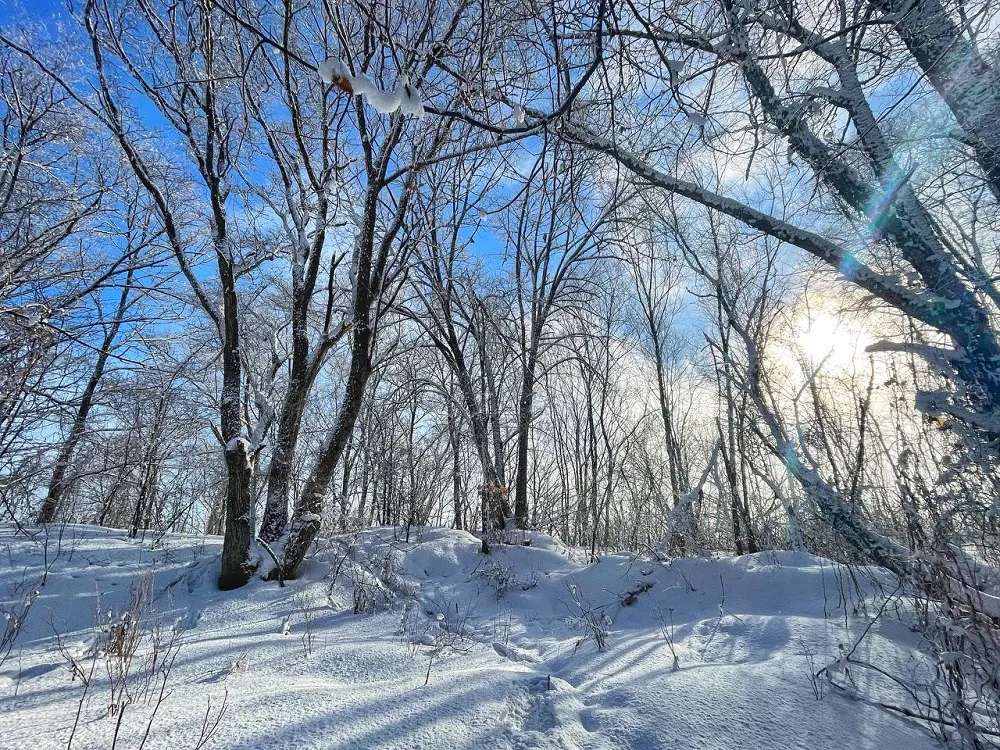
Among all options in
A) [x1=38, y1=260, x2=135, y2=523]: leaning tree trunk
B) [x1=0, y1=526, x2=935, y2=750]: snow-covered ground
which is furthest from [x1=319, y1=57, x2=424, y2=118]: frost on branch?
[x1=38, y1=260, x2=135, y2=523]: leaning tree trunk

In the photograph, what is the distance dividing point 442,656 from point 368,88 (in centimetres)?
317

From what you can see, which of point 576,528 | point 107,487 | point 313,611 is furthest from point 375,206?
point 576,528

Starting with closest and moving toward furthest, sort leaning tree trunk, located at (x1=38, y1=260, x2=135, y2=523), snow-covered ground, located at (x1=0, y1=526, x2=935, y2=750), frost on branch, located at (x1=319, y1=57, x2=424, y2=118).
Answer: frost on branch, located at (x1=319, y1=57, x2=424, y2=118), snow-covered ground, located at (x1=0, y1=526, x2=935, y2=750), leaning tree trunk, located at (x1=38, y1=260, x2=135, y2=523)

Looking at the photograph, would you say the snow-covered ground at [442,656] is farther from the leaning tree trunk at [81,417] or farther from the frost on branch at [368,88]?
the frost on branch at [368,88]

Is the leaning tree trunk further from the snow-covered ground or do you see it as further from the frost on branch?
the frost on branch

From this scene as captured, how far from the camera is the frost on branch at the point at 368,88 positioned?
139 centimetres

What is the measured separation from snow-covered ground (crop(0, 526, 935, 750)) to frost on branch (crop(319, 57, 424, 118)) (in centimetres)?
222

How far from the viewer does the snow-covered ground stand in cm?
175

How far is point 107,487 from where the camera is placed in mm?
6914

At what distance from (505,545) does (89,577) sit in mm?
5168

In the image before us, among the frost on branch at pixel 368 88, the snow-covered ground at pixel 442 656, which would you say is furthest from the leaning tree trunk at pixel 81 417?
the frost on branch at pixel 368 88

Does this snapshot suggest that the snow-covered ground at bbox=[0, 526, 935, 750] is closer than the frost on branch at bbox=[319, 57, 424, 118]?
No

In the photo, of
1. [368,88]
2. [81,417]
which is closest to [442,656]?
[368,88]

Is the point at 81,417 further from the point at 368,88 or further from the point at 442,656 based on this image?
the point at 368,88
